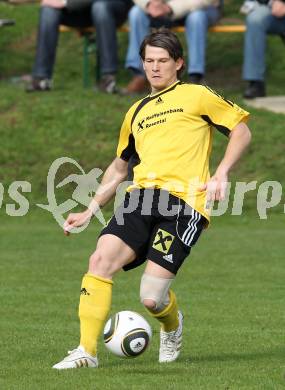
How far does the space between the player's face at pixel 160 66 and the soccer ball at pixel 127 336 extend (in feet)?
4.88

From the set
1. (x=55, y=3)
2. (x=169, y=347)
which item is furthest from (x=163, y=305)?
(x=55, y=3)

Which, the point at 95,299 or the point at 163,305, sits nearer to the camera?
the point at 95,299

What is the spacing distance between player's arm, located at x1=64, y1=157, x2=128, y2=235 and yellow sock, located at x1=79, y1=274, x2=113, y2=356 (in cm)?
41

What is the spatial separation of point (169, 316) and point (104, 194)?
879mm

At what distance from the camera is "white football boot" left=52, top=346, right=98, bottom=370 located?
7.70 meters

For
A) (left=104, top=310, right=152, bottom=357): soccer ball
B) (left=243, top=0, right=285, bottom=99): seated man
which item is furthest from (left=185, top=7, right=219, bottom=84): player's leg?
(left=104, top=310, right=152, bottom=357): soccer ball

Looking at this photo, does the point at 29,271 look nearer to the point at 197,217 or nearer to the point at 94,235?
the point at 94,235

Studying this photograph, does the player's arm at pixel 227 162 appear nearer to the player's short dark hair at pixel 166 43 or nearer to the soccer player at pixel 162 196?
the soccer player at pixel 162 196

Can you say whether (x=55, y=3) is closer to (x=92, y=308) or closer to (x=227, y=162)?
(x=227, y=162)

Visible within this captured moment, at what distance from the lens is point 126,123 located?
27.3 feet

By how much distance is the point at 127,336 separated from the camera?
306 inches

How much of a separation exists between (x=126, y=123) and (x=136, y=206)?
24.9 inches

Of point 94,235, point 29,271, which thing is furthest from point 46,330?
point 94,235

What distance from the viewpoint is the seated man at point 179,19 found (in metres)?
18.0
